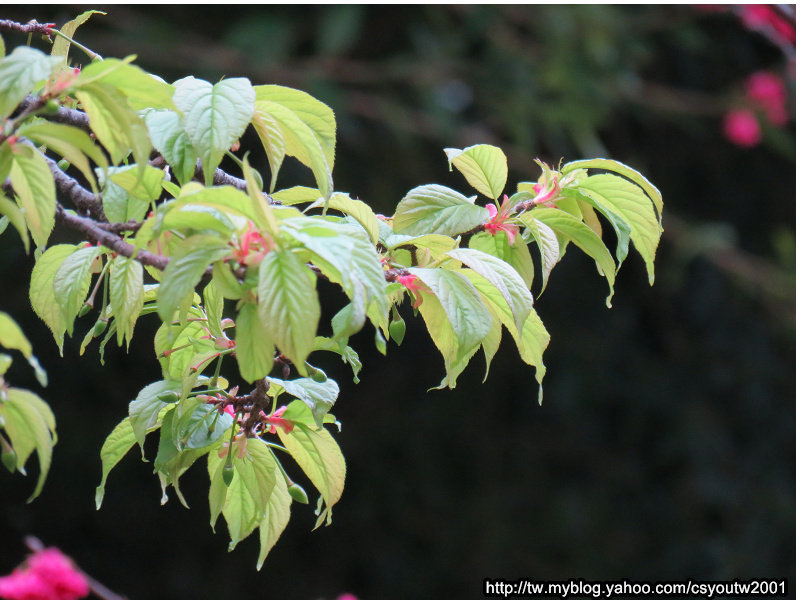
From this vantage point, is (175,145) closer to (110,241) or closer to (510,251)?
(110,241)

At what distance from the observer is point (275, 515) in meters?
0.48

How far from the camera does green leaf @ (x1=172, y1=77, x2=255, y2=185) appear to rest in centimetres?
37

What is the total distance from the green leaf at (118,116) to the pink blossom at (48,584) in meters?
0.67

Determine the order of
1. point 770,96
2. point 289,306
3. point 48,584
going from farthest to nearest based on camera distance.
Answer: point 770,96 < point 48,584 < point 289,306

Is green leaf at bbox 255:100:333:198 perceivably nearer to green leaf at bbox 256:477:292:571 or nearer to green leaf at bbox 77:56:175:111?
green leaf at bbox 77:56:175:111

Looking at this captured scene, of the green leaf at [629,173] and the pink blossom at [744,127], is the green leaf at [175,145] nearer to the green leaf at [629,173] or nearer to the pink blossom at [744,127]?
the green leaf at [629,173]

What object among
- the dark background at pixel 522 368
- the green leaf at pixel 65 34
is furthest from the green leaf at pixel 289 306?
the dark background at pixel 522 368

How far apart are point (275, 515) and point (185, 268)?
0.19 meters

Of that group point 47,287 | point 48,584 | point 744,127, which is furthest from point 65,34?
point 744,127

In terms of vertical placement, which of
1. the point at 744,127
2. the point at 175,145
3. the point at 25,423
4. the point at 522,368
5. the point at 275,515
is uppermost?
the point at 175,145

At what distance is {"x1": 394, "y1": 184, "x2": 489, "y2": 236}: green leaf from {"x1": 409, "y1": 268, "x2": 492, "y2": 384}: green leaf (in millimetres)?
54

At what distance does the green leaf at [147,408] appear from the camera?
17.5 inches

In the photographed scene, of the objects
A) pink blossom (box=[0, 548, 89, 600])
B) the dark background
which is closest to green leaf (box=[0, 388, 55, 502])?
pink blossom (box=[0, 548, 89, 600])

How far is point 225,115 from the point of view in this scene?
1.24 ft
